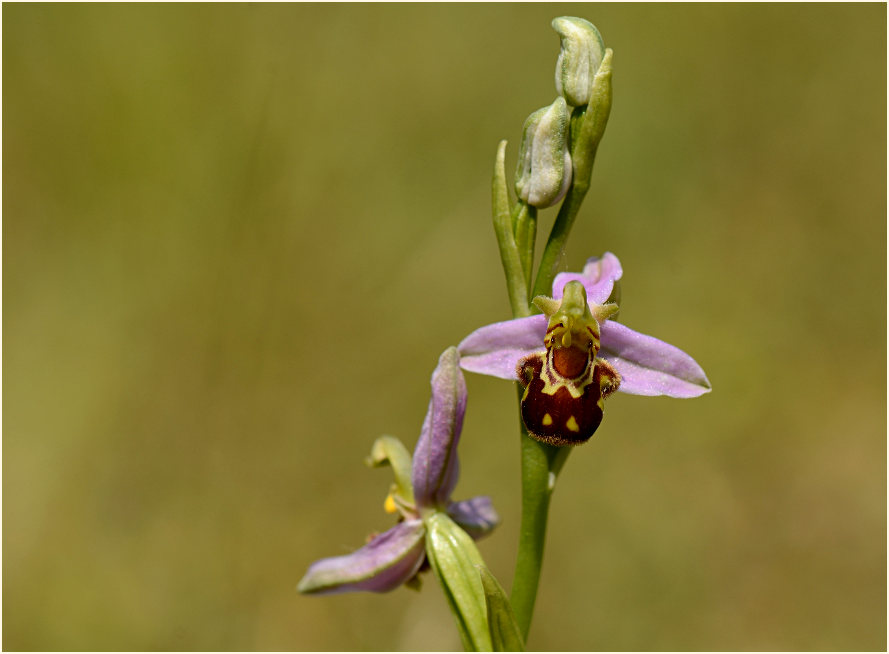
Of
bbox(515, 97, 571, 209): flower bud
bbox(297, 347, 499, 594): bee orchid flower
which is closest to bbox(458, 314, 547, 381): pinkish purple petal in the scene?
bbox(297, 347, 499, 594): bee orchid flower

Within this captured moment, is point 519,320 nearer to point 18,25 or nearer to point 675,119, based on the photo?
point 675,119

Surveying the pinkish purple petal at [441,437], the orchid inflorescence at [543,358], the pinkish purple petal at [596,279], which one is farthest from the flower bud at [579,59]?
the pinkish purple petal at [441,437]

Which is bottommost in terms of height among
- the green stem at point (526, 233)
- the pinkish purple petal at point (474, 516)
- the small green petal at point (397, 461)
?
the pinkish purple petal at point (474, 516)

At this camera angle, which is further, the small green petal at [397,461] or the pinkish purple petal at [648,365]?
the small green petal at [397,461]

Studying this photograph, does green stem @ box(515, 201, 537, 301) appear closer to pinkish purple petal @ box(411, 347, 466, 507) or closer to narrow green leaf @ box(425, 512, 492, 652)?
pinkish purple petal @ box(411, 347, 466, 507)

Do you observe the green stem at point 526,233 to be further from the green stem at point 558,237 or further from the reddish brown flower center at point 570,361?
the reddish brown flower center at point 570,361

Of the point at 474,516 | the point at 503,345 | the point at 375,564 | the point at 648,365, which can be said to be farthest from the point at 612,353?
the point at 375,564

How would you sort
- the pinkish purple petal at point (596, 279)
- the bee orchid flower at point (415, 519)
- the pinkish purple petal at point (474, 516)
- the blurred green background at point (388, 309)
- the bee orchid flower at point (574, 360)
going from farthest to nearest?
the blurred green background at point (388, 309) < the pinkish purple petal at point (474, 516) < the bee orchid flower at point (415, 519) < the pinkish purple petal at point (596, 279) < the bee orchid flower at point (574, 360)

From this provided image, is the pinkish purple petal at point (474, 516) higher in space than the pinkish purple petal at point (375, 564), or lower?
higher
